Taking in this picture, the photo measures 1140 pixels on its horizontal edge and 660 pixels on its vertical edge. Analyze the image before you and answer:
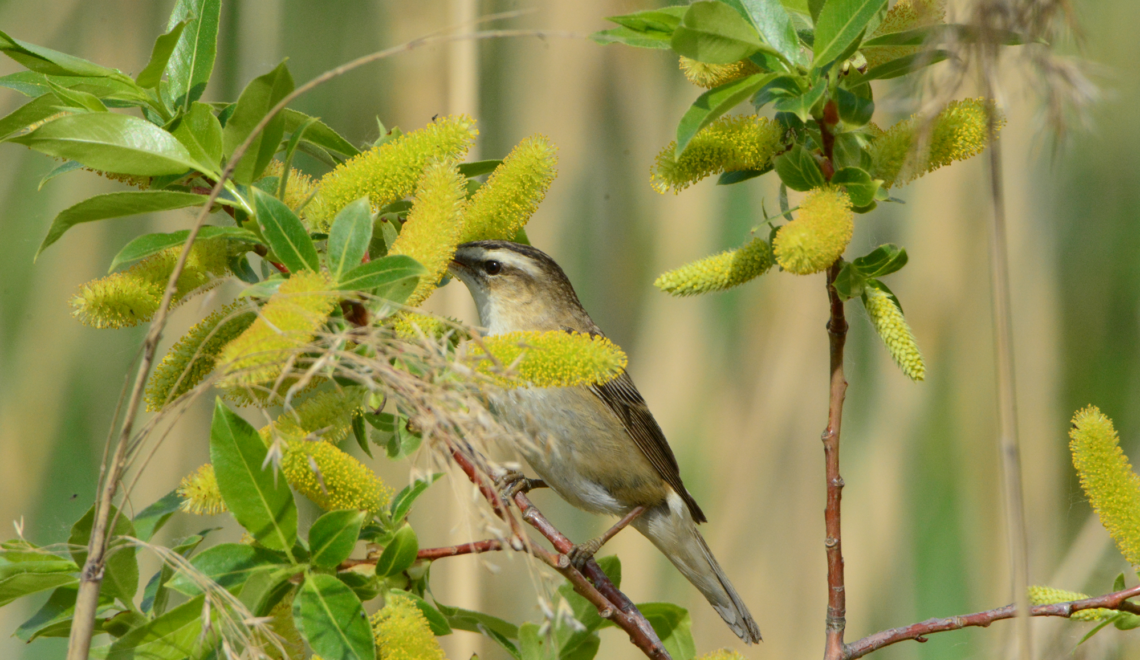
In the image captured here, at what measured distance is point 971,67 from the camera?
74cm

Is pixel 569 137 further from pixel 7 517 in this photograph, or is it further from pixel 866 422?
pixel 7 517

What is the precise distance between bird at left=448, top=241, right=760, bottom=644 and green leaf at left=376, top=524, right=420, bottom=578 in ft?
2.39

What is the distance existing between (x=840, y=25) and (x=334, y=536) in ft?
2.53

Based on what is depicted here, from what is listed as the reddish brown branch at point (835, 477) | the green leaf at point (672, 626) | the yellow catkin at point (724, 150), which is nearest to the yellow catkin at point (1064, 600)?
the reddish brown branch at point (835, 477)

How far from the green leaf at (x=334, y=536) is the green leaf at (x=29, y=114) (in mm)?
545

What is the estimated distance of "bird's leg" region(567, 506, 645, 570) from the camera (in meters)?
1.18

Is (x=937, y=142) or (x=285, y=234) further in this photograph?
(x=937, y=142)

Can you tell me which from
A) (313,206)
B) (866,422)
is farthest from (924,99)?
(866,422)

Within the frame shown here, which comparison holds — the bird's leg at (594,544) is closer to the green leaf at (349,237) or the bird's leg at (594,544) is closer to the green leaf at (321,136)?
the green leaf at (349,237)

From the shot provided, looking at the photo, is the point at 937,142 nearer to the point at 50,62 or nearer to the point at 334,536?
the point at 334,536

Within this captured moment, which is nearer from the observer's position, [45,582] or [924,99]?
[924,99]

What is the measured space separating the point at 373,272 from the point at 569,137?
5.77 ft

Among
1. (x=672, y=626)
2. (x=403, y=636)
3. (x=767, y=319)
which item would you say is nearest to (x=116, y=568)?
(x=403, y=636)

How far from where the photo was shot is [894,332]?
0.98 metres
